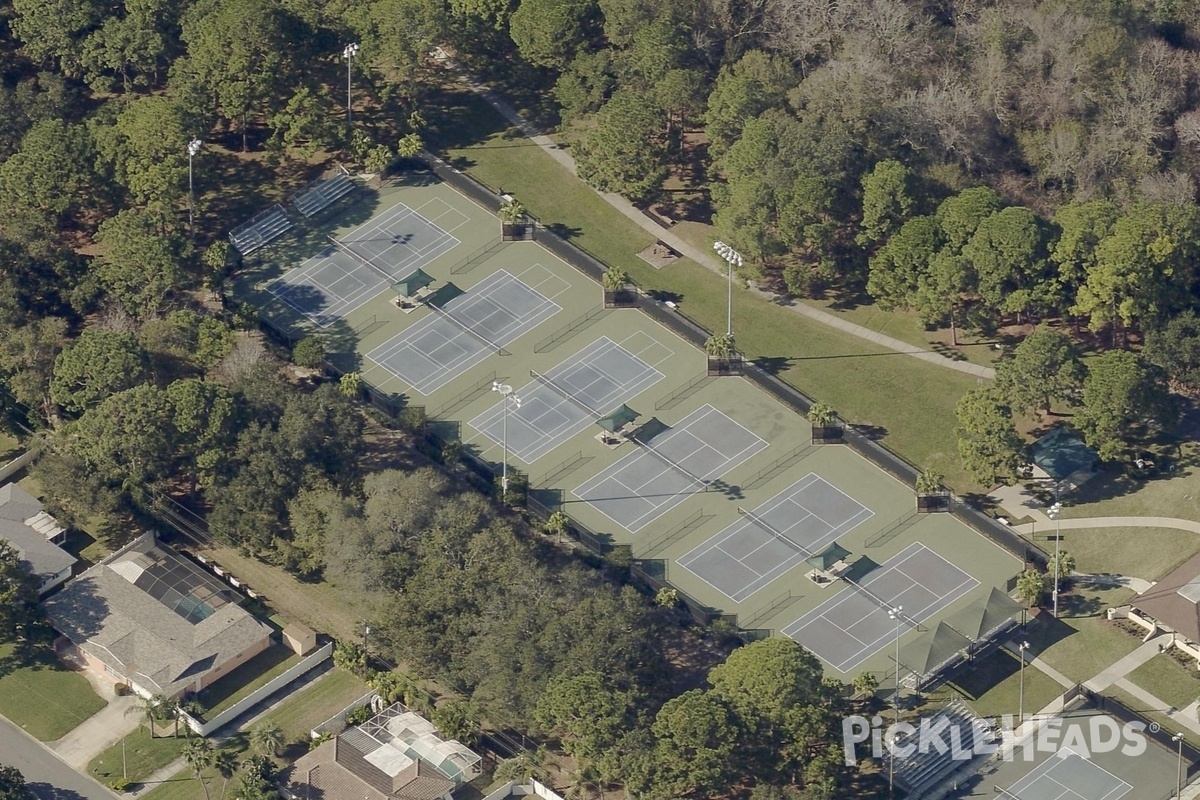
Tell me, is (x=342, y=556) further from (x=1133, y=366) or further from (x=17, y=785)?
(x=1133, y=366)

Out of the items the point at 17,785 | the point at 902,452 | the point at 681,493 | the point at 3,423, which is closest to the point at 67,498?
the point at 3,423

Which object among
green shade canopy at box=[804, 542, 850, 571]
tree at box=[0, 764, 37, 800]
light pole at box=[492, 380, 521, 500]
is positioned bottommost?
tree at box=[0, 764, 37, 800]

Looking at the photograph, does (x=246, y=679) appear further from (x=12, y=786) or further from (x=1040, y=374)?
(x=1040, y=374)

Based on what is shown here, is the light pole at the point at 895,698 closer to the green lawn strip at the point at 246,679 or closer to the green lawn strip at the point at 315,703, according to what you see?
the green lawn strip at the point at 315,703

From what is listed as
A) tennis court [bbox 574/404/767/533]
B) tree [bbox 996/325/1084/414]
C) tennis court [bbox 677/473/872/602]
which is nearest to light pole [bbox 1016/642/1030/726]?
tennis court [bbox 677/473/872/602]

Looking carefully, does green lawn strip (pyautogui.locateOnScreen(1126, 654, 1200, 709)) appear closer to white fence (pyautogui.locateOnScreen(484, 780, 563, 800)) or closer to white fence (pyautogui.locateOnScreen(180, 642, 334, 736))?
white fence (pyautogui.locateOnScreen(484, 780, 563, 800))
